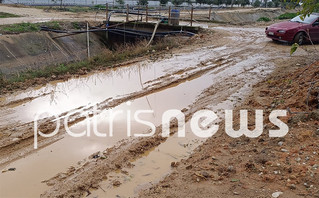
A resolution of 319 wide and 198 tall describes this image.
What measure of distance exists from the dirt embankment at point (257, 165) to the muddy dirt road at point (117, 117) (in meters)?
0.47

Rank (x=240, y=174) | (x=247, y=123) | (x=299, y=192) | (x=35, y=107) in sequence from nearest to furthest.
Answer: (x=299, y=192)
(x=240, y=174)
(x=247, y=123)
(x=35, y=107)

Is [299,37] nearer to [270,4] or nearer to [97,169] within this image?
[97,169]

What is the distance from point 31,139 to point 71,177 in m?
1.58

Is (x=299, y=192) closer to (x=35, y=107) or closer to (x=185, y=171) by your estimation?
(x=185, y=171)

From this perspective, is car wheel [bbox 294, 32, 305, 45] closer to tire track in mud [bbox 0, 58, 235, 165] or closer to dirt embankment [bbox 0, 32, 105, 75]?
tire track in mud [bbox 0, 58, 235, 165]

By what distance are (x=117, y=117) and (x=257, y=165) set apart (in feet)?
11.2

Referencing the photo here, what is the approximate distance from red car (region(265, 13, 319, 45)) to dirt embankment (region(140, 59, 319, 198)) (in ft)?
30.2

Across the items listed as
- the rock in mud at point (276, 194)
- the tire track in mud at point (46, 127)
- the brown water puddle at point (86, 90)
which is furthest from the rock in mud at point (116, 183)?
the brown water puddle at point (86, 90)

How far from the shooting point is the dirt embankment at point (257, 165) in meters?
3.72

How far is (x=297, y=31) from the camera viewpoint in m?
14.1

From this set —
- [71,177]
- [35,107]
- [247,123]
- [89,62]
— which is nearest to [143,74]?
[89,62]

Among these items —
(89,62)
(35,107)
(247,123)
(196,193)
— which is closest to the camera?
(196,193)

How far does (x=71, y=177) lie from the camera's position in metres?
4.50

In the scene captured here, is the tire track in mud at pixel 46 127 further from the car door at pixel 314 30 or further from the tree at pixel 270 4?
the tree at pixel 270 4
